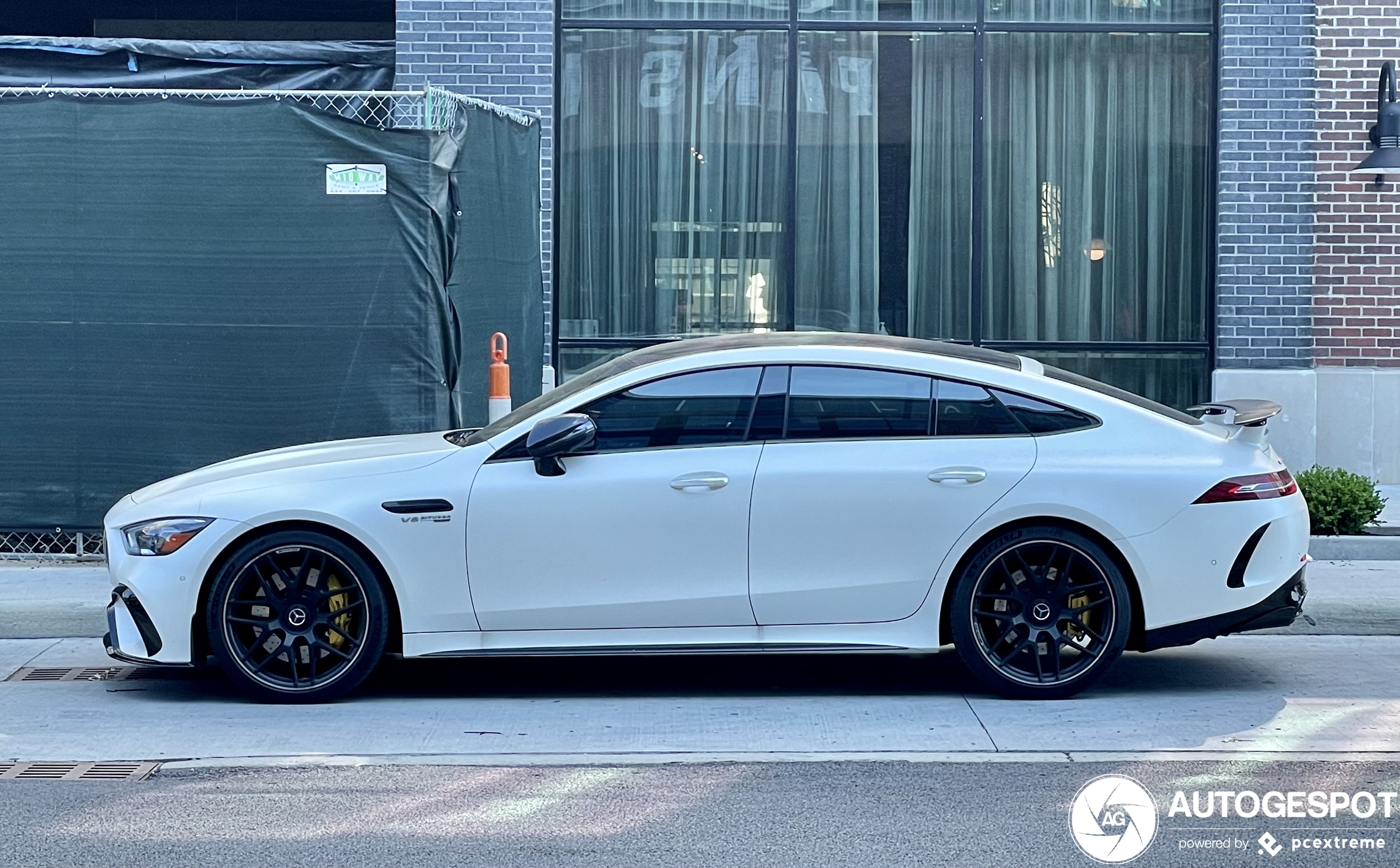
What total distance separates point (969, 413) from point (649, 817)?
231 centimetres

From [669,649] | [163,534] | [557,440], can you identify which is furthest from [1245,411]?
[163,534]

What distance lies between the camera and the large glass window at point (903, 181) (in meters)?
12.6

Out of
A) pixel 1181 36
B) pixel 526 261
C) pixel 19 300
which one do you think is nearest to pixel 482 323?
pixel 526 261

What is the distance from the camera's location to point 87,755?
5.71 metres

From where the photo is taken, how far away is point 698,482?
20.6ft

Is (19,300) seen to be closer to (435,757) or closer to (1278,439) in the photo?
(435,757)

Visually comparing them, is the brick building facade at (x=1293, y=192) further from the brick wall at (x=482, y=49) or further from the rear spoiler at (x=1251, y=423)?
the rear spoiler at (x=1251, y=423)

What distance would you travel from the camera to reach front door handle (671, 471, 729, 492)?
6285mm

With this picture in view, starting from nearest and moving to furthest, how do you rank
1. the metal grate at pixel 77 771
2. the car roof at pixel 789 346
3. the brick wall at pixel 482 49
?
the metal grate at pixel 77 771
the car roof at pixel 789 346
the brick wall at pixel 482 49

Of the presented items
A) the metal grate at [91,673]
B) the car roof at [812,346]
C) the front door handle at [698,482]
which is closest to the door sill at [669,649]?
the front door handle at [698,482]

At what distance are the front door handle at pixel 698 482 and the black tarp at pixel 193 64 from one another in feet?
23.6

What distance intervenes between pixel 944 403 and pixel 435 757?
2.37 meters

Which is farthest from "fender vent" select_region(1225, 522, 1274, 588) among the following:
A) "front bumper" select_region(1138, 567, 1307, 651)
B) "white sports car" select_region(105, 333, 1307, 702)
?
"front bumper" select_region(1138, 567, 1307, 651)

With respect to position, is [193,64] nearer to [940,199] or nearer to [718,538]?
[940,199]
